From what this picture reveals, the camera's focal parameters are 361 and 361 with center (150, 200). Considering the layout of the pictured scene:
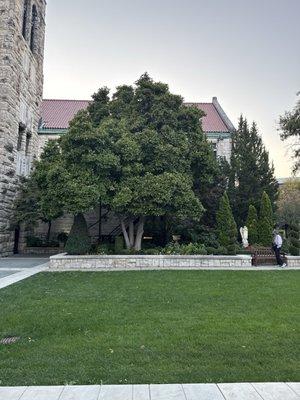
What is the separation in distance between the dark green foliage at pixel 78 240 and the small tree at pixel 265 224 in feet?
32.5

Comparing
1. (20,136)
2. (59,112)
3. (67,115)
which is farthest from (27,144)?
(59,112)

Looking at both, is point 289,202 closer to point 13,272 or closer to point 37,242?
point 37,242

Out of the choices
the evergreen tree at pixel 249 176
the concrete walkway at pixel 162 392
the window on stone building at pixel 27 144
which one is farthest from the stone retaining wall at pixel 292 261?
the window on stone building at pixel 27 144

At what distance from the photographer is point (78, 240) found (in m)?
16.3

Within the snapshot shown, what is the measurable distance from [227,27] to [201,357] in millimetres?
11476

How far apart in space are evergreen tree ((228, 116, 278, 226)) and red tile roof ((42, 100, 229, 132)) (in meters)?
6.55

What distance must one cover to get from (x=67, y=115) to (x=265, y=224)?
766 inches

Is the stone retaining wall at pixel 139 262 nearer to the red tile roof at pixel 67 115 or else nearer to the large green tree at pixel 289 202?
the red tile roof at pixel 67 115

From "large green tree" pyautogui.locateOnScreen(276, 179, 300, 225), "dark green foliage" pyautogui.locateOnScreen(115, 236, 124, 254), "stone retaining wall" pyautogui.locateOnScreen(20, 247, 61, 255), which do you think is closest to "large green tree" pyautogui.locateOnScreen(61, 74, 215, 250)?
"dark green foliage" pyautogui.locateOnScreen(115, 236, 124, 254)

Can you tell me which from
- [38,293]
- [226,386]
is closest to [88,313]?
[38,293]

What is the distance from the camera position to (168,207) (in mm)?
16344

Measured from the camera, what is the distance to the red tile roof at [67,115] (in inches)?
1175

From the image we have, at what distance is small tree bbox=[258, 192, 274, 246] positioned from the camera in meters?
20.3

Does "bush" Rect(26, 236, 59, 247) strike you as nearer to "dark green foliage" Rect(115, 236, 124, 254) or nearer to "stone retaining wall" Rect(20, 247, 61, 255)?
"stone retaining wall" Rect(20, 247, 61, 255)
